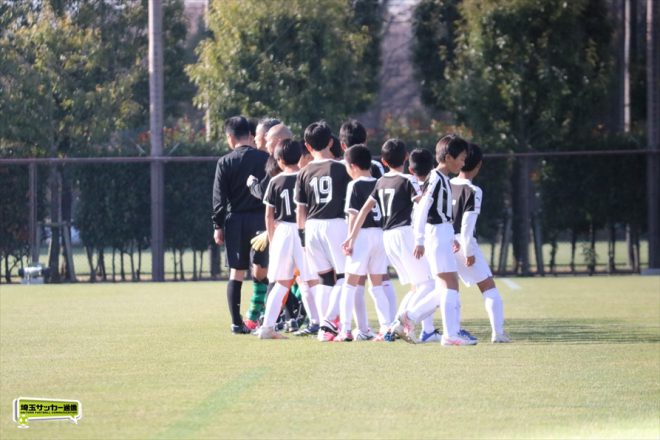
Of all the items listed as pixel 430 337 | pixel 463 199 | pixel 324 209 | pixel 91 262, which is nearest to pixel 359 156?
pixel 324 209

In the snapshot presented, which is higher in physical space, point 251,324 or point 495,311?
point 495,311

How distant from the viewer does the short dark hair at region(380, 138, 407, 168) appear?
11.8m

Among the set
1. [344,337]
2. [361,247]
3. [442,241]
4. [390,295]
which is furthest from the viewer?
[390,295]

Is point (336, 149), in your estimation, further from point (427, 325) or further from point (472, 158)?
point (427, 325)

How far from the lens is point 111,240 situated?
23797 mm

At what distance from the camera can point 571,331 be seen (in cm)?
1295

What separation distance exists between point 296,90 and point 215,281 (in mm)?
4306

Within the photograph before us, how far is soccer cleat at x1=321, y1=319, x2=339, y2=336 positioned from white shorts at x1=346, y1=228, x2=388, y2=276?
519mm

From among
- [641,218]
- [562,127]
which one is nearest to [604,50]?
[562,127]

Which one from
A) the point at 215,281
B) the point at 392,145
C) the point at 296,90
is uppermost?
the point at 296,90

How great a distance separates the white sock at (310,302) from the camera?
12766 millimetres

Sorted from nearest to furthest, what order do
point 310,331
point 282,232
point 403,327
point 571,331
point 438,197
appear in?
point 438,197
point 403,327
point 282,232
point 310,331
point 571,331

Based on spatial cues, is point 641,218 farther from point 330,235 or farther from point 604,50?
point 330,235

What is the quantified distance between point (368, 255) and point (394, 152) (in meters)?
0.94
